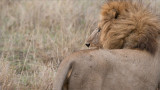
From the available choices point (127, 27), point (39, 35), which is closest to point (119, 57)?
point (127, 27)

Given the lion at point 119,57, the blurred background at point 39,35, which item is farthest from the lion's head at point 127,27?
the blurred background at point 39,35

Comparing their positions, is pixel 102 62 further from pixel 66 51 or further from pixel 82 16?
pixel 82 16

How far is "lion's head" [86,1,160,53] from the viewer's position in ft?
10.9

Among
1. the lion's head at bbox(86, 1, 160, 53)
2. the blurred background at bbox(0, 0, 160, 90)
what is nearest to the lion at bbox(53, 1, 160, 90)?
the lion's head at bbox(86, 1, 160, 53)

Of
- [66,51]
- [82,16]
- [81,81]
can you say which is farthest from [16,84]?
[82,16]

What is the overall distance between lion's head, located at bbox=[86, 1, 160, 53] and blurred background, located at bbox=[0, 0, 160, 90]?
1.18 m

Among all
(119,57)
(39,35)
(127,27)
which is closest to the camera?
(119,57)

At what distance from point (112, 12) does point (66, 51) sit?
2.21 metres

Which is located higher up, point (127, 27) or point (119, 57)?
point (127, 27)

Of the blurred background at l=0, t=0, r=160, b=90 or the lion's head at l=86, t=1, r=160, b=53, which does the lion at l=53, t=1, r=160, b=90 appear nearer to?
the lion's head at l=86, t=1, r=160, b=53

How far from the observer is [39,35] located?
6.45 metres

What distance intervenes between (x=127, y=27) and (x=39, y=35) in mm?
3190

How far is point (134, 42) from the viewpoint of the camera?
333cm

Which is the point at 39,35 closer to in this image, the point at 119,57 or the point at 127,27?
the point at 127,27
